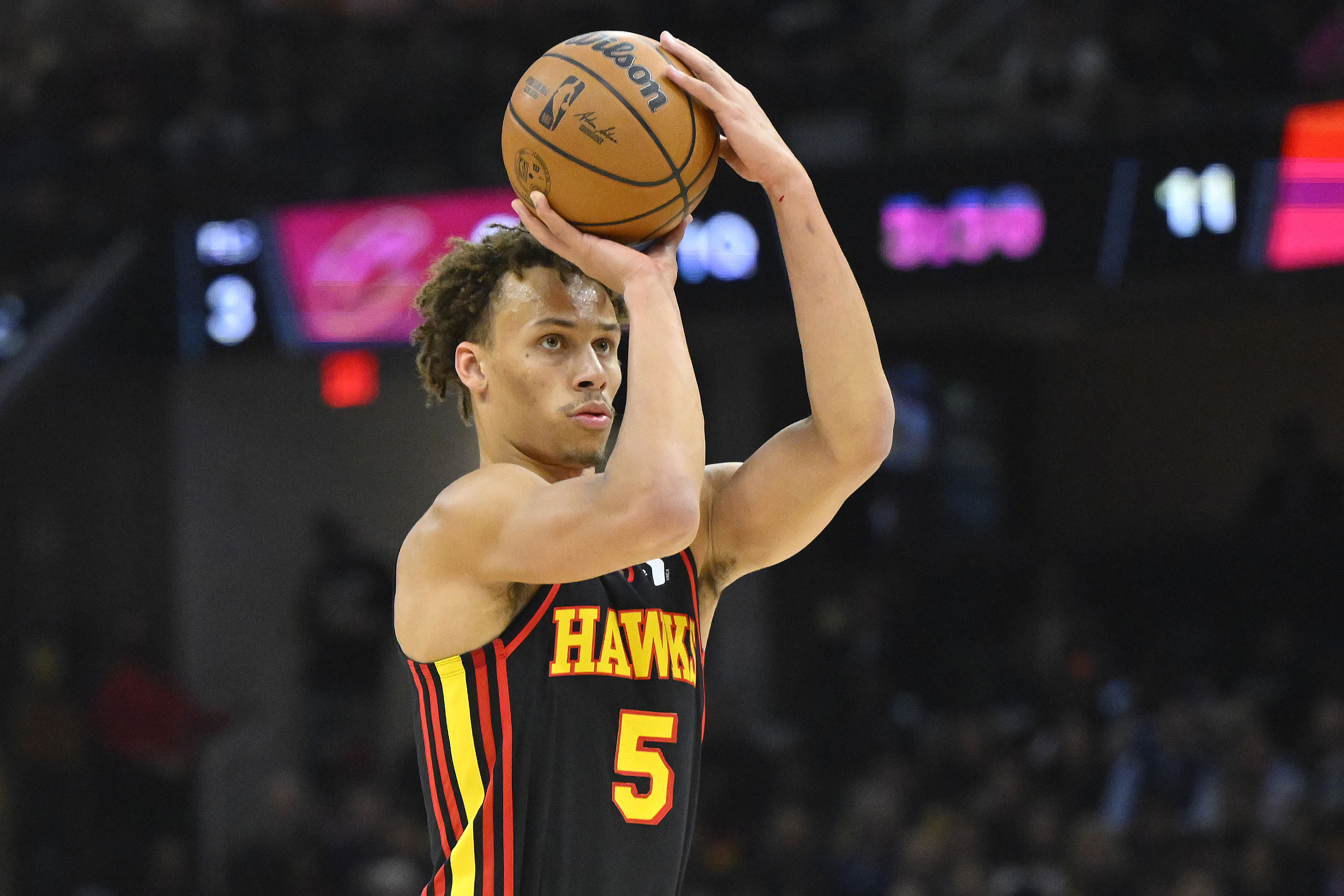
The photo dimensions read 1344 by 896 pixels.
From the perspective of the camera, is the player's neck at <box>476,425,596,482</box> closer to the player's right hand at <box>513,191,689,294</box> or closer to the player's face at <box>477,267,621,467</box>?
the player's face at <box>477,267,621,467</box>

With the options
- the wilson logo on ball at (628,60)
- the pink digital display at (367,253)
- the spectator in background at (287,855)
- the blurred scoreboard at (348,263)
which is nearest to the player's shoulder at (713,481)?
the wilson logo on ball at (628,60)

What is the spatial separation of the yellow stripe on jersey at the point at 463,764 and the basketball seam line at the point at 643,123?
0.93m

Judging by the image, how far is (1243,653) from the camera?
998 centimetres

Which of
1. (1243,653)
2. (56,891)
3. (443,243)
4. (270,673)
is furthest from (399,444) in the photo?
(1243,653)

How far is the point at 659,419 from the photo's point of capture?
2.72 metres

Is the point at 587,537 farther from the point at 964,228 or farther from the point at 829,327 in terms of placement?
the point at 964,228

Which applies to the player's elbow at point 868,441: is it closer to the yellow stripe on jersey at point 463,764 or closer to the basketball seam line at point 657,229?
the basketball seam line at point 657,229

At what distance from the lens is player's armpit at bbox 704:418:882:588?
10.1ft

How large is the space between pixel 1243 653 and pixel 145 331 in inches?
279

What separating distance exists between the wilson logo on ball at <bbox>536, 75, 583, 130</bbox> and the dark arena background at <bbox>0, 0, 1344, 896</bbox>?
6059 millimetres

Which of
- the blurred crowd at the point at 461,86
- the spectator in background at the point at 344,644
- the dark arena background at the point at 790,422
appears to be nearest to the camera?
the dark arena background at the point at 790,422

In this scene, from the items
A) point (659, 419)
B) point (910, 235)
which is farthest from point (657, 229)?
point (910, 235)

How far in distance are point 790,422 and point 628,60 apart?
29.6ft

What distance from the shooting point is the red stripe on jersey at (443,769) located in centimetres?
294
